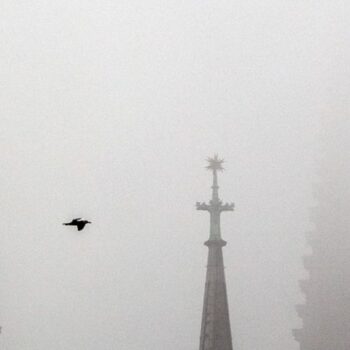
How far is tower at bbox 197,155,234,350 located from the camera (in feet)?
153

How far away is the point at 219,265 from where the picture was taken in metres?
48.3

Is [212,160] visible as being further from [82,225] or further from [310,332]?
[82,225]

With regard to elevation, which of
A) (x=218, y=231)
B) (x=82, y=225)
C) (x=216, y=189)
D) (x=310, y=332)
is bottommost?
(x=82, y=225)

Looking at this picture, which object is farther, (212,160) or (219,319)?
(212,160)

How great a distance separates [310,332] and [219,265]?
13.2m

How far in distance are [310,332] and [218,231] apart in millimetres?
13560

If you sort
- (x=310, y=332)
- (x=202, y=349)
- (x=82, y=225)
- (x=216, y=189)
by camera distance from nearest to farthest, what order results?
1. (x=82, y=225)
2. (x=202, y=349)
3. (x=216, y=189)
4. (x=310, y=332)

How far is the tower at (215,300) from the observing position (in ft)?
153

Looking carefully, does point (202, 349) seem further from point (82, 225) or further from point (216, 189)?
point (82, 225)

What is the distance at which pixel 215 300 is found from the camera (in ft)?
156

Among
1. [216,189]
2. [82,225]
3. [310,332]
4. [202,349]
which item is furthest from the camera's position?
[310,332]

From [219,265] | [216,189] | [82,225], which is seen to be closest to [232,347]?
[219,265]

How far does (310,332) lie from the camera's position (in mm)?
57188

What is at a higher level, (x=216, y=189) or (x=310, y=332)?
(x=216, y=189)
